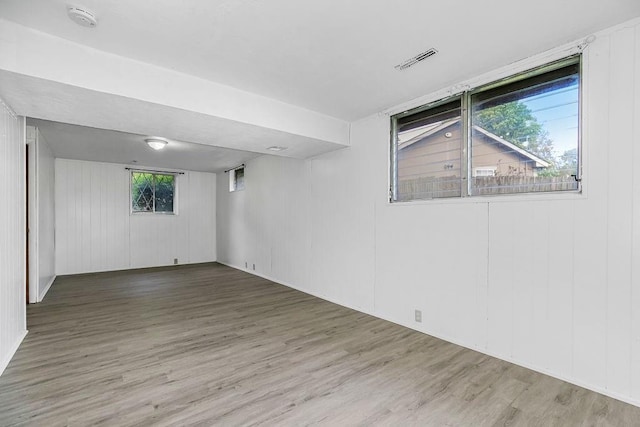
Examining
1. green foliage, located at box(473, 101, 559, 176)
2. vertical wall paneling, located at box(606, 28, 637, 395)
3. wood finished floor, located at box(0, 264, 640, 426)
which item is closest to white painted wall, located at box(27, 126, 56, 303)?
wood finished floor, located at box(0, 264, 640, 426)

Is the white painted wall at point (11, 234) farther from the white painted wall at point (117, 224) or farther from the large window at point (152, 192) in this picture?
the large window at point (152, 192)

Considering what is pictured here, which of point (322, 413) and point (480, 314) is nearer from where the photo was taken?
point (322, 413)

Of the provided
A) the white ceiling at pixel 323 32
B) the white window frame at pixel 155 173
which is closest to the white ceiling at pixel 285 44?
the white ceiling at pixel 323 32

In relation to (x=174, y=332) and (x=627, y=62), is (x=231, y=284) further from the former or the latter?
(x=627, y=62)

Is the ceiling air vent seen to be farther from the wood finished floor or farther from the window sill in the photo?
the wood finished floor

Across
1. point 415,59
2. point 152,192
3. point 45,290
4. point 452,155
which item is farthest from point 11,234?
point 152,192

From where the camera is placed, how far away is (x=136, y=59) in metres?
2.52

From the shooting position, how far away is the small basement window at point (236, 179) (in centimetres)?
761

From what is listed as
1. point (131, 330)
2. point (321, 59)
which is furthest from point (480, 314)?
point (131, 330)

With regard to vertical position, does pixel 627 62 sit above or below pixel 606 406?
above

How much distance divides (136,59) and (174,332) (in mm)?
2819

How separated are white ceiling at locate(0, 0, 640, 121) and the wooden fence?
104cm

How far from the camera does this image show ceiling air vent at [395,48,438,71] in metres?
2.45

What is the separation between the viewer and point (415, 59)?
2561 mm
